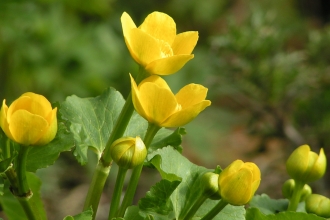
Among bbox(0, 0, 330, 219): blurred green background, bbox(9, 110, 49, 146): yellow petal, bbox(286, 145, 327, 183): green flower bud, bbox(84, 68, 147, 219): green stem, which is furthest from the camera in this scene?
bbox(0, 0, 330, 219): blurred green background

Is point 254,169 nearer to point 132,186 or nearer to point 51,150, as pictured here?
point 132,186

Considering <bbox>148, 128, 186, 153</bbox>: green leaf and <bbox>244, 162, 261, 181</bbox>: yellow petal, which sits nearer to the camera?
<bbox>244, 162, 261, 181</bbox>: yellow petal

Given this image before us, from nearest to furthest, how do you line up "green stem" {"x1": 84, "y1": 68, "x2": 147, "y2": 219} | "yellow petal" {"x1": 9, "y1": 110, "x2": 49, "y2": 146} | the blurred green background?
"yellow petal" {"x1": 9, "y1": 110, "x2": 49, "y2": 146} → "green stem" {"x1": 84, "y1": 68, "x2": 147, "y2": 219} → the blurred green background

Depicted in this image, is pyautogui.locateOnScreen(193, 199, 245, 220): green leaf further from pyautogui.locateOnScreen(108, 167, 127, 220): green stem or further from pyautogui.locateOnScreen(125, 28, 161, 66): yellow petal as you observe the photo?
pyautogui.locateOnScreen(125, 28, 161, 66): yellow petal

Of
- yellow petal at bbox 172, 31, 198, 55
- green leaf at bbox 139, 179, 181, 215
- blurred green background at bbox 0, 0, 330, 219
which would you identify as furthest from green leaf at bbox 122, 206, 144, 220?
blurred green background at bbox 0, 0, 330, 219

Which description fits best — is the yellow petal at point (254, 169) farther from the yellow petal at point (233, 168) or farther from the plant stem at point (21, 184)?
the plant stem at point (21, 184)

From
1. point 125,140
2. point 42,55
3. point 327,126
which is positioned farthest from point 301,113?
point 125,140

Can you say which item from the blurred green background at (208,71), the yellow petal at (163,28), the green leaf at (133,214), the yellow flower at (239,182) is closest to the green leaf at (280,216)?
the yellow flower at (239,182)

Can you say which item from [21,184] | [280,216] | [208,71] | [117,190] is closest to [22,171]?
[21,184]
